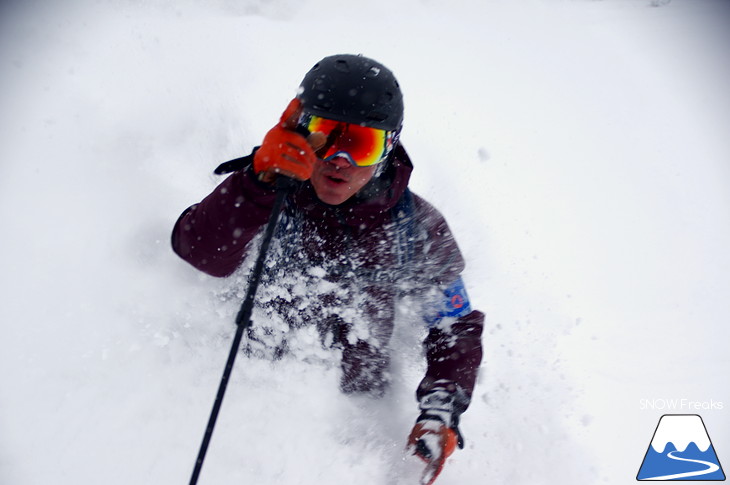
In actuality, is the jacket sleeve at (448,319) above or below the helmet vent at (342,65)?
below

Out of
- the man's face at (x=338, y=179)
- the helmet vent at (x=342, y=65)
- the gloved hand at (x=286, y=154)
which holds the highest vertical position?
the helmet vent at (x=342, y=65)

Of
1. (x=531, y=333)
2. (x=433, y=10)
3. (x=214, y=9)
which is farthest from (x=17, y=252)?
(x=433, y=10)

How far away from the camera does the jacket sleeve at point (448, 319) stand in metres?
1.91

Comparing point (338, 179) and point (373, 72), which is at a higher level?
point (373, 72)

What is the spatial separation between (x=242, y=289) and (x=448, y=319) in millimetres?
1223

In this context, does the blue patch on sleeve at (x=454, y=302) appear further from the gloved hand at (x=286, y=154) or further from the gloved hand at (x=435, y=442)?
the gloved hand at (x=286, y=154)

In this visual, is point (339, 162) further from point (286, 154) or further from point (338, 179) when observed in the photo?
point (286, 154)

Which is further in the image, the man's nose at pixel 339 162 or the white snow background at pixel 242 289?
the white snow background at pixel 242 289

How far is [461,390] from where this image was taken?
1884 mm

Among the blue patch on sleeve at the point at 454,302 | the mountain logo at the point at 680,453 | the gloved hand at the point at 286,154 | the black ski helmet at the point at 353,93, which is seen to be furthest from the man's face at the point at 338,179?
the mountain logo at the point at 680,453

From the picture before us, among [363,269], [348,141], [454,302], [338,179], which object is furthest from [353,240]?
[454,302]

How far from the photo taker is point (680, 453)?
264 cm

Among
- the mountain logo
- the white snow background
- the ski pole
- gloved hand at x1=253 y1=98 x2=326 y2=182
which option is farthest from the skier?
the mountain logo

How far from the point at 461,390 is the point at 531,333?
1.36 metres
